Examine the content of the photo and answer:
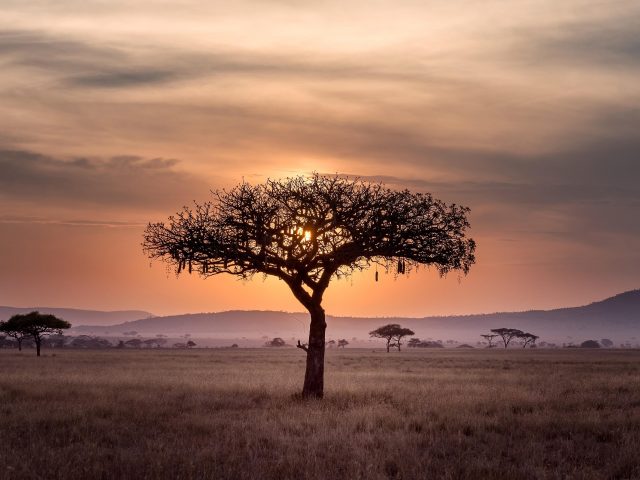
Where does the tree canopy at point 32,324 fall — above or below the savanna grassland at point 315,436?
above

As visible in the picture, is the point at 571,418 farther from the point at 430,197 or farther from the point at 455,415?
the point at 430,197

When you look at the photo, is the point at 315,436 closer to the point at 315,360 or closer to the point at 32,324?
the point at 315,360

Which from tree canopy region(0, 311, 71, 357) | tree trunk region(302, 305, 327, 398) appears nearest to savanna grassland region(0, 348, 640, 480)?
tree trunk region(302, 305, 327, 398)

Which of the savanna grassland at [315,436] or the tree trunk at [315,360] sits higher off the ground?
the tree trunk at [315,360]

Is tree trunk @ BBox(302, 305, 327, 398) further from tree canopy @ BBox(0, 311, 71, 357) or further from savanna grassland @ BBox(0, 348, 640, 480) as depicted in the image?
tree canopy @ BBox(0, 311, 71, 357)

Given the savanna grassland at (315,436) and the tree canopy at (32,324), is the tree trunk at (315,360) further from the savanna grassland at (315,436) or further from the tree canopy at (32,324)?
the tree canopy at (32,324)

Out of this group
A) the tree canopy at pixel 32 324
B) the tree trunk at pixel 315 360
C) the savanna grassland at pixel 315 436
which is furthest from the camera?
the tree canopy at pixel 32 324

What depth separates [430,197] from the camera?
27.9m

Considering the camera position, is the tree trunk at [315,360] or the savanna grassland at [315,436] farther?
the tree trunk at [315,360]

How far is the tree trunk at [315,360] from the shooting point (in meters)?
28.0

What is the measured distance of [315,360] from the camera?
2816 centimetres

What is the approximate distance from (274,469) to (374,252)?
48.2 feet

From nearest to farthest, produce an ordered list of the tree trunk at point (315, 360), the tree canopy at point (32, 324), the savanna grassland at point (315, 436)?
the savanna grassland at point (315, 436) < the tree trunk at point (315, 360) < the tree canopy at point (32, 324)

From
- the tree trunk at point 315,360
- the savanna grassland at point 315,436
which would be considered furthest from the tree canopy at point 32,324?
the tree trunk at point 315,360
